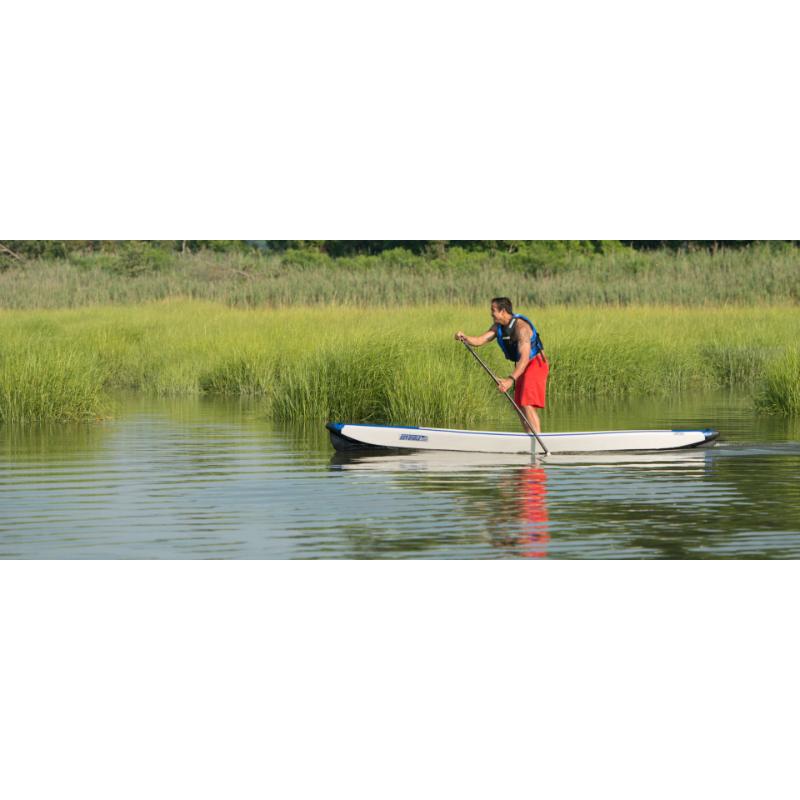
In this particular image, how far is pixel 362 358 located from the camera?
17.0 metres

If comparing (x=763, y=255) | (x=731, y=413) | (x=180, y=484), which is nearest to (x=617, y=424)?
(x=731, y=413)

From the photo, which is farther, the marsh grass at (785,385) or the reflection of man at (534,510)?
the marsh grass at (785,385)

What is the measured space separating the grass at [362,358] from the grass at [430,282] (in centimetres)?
292

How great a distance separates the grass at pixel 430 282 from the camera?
32.0m

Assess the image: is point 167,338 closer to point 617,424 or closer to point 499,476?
point 617,424

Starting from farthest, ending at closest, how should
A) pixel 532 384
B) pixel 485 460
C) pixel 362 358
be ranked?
pixel 362 358, pixel 532 384, pixel 485 460

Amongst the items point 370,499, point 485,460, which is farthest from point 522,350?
point 370,499

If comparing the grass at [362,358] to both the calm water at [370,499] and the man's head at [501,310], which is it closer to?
the calm water at [370,499]

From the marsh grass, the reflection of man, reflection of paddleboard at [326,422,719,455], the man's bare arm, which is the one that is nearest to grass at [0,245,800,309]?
the marsh grass

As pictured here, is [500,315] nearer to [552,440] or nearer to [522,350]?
[522,350]

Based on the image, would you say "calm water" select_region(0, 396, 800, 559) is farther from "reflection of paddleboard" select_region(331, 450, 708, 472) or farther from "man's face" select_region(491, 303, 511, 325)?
"man's face" select_region(491, 303, 511, 325)

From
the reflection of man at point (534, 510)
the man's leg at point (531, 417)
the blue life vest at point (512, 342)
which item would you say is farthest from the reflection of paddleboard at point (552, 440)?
the blue life vest at point (512, 342)

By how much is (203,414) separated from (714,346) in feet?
28.9

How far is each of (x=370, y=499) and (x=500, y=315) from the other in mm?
2974
